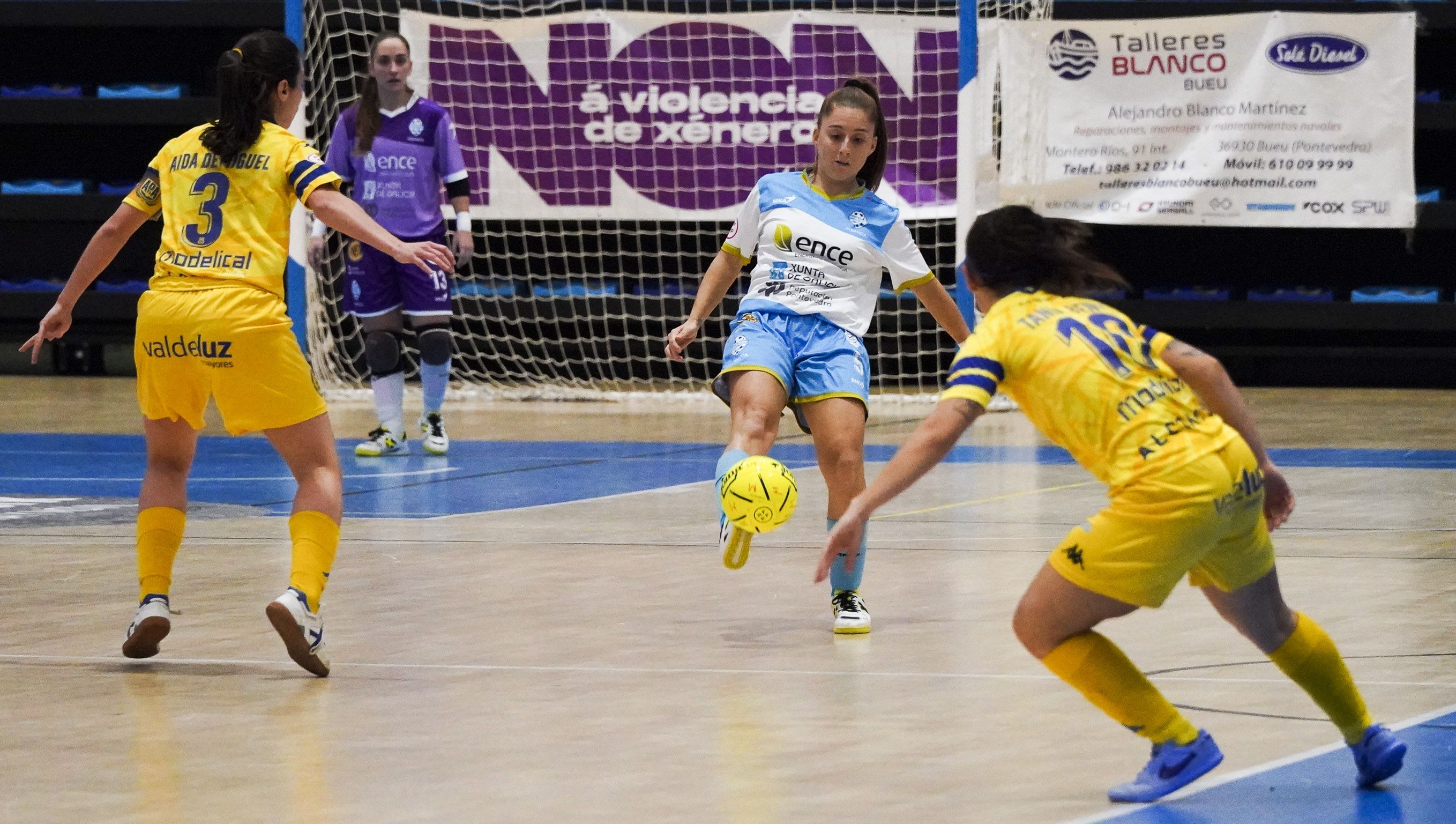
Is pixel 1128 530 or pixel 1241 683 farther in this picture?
pixel 1241 683

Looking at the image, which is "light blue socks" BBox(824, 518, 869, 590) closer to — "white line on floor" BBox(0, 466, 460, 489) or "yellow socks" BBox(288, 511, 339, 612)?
"yellow socks" BBox(288, 511, 339, 612)

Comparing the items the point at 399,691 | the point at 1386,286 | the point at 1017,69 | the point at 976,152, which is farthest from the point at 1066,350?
the point at 1386,286

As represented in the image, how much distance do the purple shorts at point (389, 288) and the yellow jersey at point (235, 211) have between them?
5.37 metres

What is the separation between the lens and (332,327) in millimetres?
16484

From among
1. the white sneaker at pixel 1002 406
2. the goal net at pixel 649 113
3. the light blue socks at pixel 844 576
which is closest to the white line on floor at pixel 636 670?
the light blue socks at pixel 844 576

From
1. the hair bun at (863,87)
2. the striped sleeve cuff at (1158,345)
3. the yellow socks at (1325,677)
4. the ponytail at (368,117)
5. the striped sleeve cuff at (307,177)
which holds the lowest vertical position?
A: the yellow socks at (1325,677)

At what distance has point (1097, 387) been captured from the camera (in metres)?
3.86

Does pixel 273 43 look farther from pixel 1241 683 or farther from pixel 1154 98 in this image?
pixel 1154 98

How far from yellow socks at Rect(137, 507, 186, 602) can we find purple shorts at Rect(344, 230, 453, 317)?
535cm

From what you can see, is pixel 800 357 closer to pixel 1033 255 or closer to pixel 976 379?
pixel 1033 255

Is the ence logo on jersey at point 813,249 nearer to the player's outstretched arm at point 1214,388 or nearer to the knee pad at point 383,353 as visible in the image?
the player's outstretched arm at point 1214,388

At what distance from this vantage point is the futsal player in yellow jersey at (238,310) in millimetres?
5207

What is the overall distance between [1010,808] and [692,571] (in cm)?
325

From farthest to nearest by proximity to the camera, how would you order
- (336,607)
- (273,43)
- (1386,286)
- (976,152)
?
(1386,286) → (976,152) → (336,607) → (273,43)
